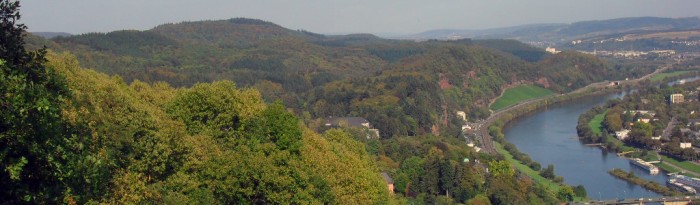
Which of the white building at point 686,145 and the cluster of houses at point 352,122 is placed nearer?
the cluster of houses at point 352,122

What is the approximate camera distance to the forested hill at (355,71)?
54.3 metres

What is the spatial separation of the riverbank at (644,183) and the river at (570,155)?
303 millimetres

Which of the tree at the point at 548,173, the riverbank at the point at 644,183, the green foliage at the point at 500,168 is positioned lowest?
the riverbank at the point at 644,183

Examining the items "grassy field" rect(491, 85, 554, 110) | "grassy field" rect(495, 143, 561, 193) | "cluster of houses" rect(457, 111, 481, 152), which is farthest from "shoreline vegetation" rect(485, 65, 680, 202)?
"cluster of houses" rect(457, 111, 481, 152)

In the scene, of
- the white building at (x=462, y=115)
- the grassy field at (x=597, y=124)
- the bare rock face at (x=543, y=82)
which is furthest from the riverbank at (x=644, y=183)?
the bare rock face at (x=543, y=82)

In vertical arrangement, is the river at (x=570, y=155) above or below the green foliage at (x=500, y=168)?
below

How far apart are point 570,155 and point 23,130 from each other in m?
43.3

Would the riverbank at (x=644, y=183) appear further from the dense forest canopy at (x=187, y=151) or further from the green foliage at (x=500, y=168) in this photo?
the green foliage at (x=500, y=168)

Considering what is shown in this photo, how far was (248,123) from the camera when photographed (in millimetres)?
14891

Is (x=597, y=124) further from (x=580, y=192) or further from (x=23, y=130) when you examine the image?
(x=23, y=130)

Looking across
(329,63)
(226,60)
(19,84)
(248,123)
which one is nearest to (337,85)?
(226,60)

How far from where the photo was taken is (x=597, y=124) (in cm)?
5756

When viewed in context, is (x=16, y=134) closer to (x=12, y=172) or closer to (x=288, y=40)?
(x=12, y=172)

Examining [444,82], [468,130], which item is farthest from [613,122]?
[444,82]
